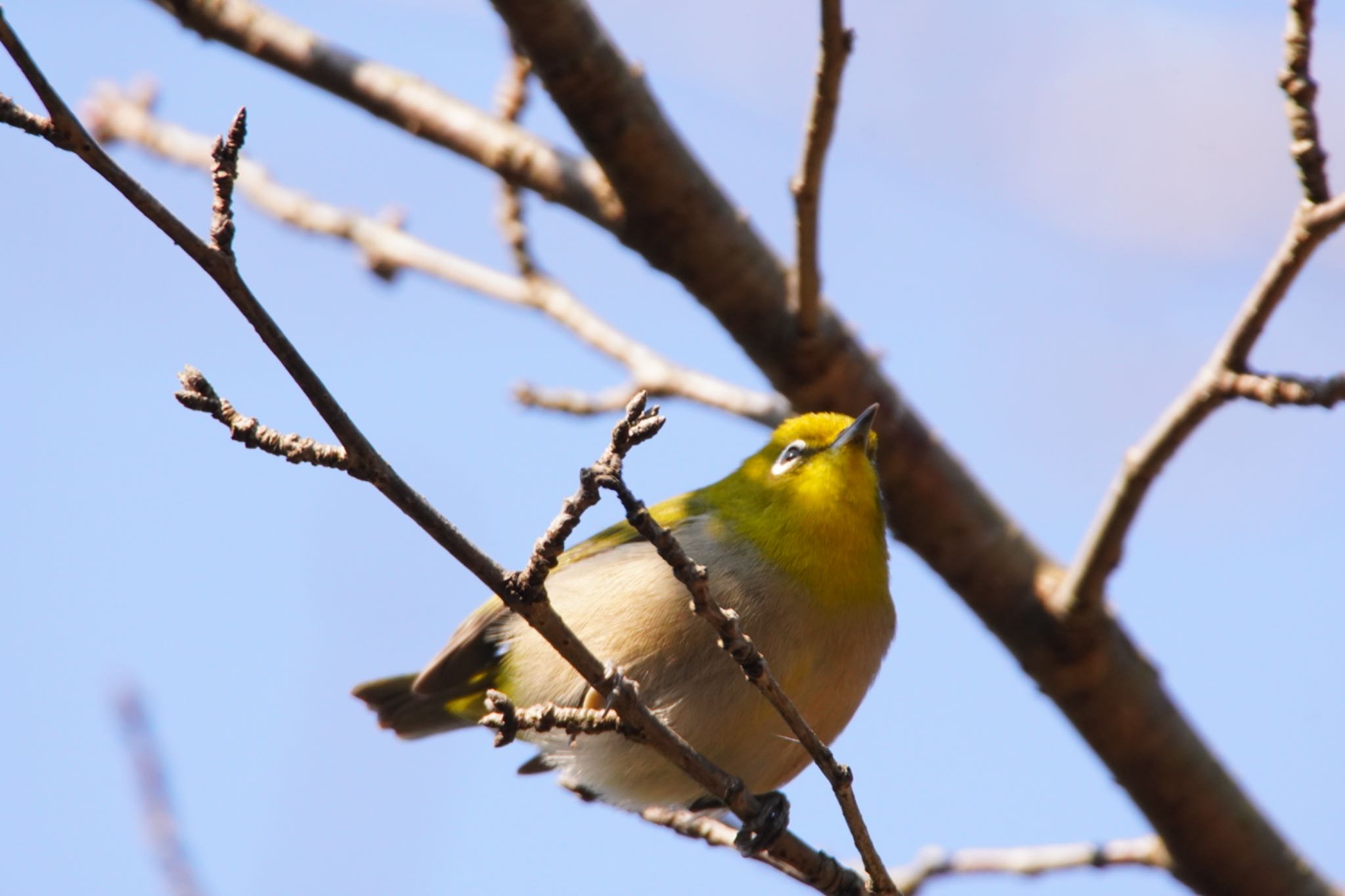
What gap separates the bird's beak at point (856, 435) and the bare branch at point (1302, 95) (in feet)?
5.41

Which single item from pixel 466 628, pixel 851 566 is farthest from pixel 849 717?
pixel 466 628

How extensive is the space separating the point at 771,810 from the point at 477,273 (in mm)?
3198

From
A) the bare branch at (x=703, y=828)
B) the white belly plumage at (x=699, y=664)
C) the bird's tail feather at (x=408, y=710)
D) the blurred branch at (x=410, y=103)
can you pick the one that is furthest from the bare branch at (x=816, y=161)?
the bird's tail feather at (x=408, y=710)

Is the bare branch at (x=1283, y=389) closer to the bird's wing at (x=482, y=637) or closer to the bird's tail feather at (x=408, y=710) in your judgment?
the bird's wing at (x=482, y=637)

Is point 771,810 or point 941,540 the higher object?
point 941,540

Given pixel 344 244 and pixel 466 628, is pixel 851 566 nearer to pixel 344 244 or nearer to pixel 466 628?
pixel 466 628

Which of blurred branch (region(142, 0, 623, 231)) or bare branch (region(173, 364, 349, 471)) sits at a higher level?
blurred branch (region(142, 0, 623, 231))

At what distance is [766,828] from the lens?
364 cm

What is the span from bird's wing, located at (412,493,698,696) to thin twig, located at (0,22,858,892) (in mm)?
2059

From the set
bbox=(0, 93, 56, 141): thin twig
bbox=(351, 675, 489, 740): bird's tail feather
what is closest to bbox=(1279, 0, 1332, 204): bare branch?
bbox=(0, 93, 56, 141): thin twig

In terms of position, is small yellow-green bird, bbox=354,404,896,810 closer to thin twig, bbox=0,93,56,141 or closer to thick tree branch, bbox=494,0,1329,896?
thick tree branch, bbox=494,0,1329,896

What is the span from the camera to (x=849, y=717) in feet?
15.1

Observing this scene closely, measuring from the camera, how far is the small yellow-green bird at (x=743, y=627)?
415 cm

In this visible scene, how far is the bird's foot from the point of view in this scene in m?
3.65
